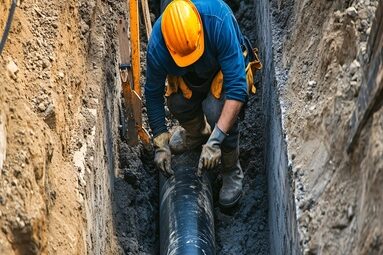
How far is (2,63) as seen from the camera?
→ 14.2ft

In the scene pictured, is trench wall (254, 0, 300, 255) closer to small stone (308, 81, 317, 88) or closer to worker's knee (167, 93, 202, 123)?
small stone (308, 81, 317, 88)

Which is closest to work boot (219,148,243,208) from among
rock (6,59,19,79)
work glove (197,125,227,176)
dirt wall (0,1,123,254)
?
work glove (197,125,227,176)

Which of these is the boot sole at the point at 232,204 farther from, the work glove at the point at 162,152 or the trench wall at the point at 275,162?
the work glove at the point at 162,152

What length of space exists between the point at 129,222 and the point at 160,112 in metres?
1.03

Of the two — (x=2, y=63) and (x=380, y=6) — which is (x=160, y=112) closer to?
(x=2, y=63)

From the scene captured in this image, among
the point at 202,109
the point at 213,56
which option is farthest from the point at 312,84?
the point at 202,109

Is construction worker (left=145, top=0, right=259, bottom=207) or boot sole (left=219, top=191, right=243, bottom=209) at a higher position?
construction worker (left=145, top=0, right=259, bottom=207)

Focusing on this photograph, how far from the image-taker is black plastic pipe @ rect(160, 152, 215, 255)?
5348 millimetres

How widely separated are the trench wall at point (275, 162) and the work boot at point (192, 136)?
1.92 feet

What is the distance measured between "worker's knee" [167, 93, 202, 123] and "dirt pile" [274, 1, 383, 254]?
32.2 inches

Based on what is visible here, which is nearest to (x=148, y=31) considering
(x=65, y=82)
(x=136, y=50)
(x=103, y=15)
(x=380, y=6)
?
(x=103, y=15)

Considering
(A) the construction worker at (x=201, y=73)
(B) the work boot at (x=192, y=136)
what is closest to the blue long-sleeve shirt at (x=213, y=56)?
(A) the construction worker at (x=201, y=73)

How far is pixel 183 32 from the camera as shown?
5.17 meters

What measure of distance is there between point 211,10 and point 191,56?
1.25ft
